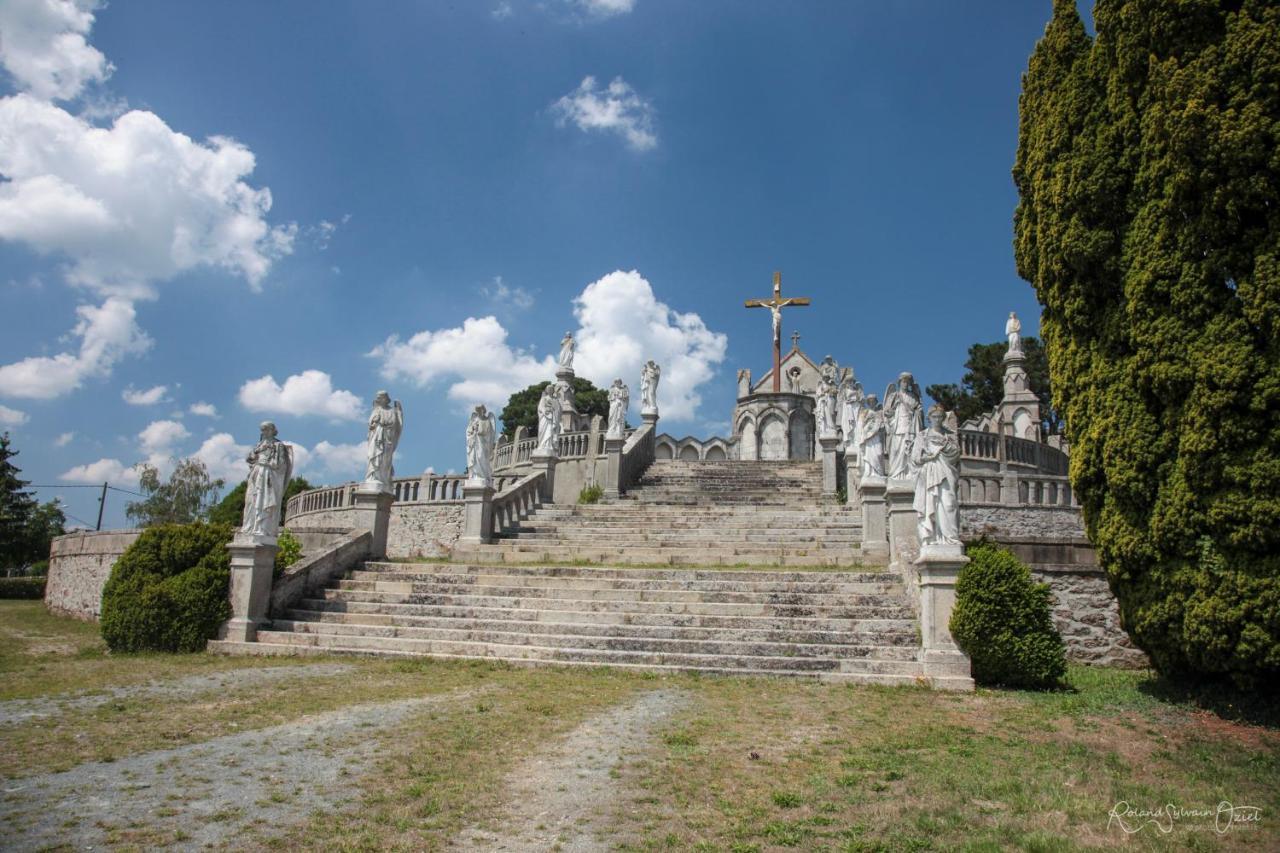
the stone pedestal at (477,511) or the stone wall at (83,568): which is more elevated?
the stone pedestal at (477,511)

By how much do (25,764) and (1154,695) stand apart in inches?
421

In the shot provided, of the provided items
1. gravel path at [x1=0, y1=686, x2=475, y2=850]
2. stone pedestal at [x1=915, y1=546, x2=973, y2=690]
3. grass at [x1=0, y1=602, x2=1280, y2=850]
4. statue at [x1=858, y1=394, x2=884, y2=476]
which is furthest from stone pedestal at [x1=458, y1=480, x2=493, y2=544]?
gravel path at [x1=0, y1=686, x2=475, y2=850]

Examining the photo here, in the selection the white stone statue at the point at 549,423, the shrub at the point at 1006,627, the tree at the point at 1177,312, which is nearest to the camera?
the tree at the point at 1177,312

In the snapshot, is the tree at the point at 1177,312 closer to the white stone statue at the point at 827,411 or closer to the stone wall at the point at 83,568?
the white stone statue at the point at 827,411

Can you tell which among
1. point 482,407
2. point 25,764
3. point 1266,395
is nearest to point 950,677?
point 1266,395

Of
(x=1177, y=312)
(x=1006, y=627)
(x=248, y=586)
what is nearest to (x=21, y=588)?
(x=248, y=586)

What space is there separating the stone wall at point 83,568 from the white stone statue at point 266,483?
6.47m

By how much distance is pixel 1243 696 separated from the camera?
834 centimetres

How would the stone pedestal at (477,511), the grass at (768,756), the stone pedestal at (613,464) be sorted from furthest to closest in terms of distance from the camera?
the stone pedestal at (613,464), the stone pedestal at (477,511), the grass at (768,756)

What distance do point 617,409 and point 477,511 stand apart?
Answer: 7.77 meters

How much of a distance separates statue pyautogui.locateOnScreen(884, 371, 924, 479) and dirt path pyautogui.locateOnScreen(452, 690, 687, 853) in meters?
7.37

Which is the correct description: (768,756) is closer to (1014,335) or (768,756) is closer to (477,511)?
(477,511)

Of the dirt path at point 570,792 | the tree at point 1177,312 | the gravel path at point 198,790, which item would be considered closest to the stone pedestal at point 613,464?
the tree at point 1177,312

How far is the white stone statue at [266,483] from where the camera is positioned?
12970 mm
